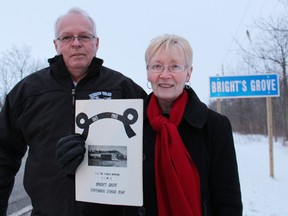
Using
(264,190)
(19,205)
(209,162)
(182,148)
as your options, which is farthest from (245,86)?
(182,148)

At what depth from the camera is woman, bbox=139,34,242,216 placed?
197 centimetres

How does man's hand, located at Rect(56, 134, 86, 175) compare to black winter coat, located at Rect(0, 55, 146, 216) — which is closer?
man's hand, located at Rect(56, 134, 86, 175)

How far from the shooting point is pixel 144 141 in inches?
84.9

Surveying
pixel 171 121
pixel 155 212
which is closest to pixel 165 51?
pixel 171 121

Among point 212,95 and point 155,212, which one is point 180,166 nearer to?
point 155,212

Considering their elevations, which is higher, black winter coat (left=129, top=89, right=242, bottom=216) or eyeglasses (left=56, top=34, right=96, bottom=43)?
eyeglasses (left=56, top=34, right=96, bottom=43)

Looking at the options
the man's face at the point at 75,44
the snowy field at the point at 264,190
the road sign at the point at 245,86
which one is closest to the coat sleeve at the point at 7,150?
the man's face at the point at 75,44

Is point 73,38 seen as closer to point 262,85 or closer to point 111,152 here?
point 111,152

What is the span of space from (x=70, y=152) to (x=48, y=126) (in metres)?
0.46

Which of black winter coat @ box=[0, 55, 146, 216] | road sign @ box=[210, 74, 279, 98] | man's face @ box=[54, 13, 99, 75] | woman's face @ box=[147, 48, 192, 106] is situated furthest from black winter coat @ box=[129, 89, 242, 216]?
road sign @ box=[210, 74, 279, 98]

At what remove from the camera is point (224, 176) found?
6.68 feet

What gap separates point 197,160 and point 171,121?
0.29 metres

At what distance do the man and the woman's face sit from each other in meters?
0.41

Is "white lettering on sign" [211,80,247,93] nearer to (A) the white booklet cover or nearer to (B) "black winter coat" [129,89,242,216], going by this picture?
(B) "black winter coat" [129,89,242,216]
